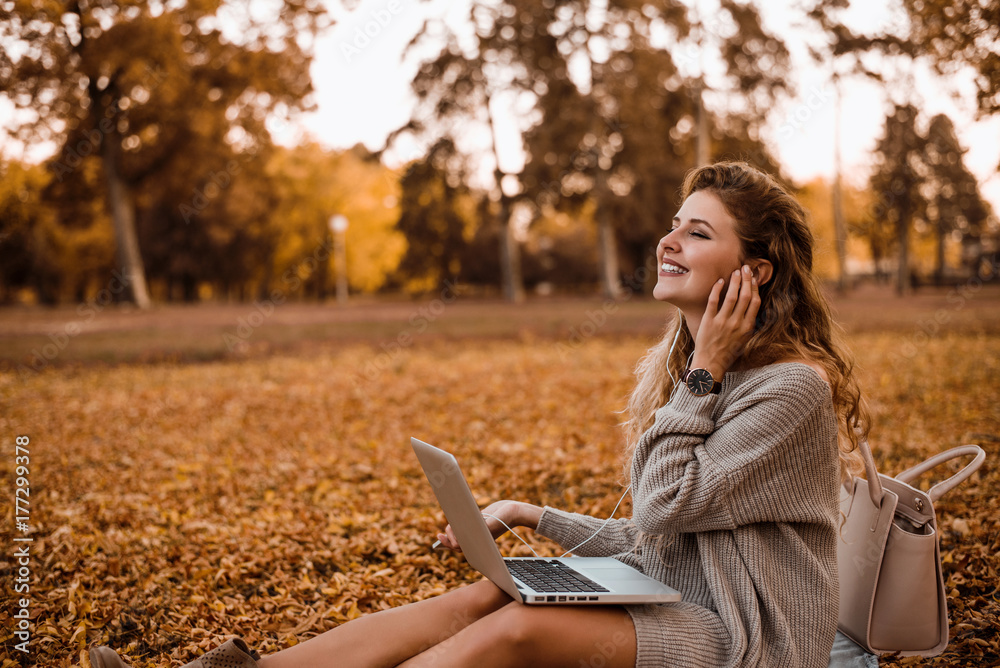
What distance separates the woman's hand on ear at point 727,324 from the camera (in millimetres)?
2135

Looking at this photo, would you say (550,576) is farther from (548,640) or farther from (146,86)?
(146,86)

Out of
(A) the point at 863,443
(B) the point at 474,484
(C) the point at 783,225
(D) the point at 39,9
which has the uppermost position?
(D) the point at 39,9

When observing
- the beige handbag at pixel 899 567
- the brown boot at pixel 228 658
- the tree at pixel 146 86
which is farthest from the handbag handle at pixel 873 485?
the tree at pixel 146 86

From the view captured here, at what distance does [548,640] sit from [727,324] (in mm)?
1015

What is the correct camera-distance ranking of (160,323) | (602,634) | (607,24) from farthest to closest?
(607,24), (160,323), (602,634)

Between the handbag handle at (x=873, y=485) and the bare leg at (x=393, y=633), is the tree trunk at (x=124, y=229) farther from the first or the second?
the handbag handle at (x=873, y=485)

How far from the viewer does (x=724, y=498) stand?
1.95m

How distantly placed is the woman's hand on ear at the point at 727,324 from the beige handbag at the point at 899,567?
571 millimetres

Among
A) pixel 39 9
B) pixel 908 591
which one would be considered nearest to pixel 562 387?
pixel 908 591

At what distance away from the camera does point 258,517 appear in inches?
203

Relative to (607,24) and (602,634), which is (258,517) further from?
(607,24)

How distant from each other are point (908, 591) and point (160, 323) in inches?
649

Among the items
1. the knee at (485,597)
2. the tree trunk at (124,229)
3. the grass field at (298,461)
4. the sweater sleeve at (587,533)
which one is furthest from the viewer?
the tree trunk at (124,229)

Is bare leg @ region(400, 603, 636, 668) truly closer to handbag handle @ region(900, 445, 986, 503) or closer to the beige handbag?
the beige handbag
